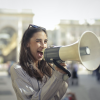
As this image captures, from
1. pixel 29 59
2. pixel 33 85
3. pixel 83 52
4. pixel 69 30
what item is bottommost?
pixel 69 30

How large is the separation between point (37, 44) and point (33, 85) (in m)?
0.34

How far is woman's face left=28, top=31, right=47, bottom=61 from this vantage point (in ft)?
4.28

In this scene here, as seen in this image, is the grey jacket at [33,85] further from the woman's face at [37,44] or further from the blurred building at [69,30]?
the blurred building at [69,30]

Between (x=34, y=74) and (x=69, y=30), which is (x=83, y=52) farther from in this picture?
(x=69, y=30)

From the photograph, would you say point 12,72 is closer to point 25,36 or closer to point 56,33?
point 25,36

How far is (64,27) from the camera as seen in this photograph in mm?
43219

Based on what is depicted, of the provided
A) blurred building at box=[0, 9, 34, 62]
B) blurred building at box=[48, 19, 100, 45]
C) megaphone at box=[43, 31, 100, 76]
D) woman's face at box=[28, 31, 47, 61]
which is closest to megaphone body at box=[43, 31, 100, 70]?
megaphone at box=[43, 31, 100, 76]

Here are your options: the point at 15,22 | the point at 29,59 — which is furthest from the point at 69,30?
the point at 29,59

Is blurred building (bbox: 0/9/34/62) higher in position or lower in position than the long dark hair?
lower

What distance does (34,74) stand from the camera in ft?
4.07

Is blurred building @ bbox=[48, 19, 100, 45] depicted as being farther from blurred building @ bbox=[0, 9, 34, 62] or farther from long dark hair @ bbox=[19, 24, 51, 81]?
long dark hair @ bbox=[19, 24, 51, 81]

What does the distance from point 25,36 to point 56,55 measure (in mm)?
408

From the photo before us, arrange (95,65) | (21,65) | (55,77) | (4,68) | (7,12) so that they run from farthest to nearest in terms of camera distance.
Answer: (7,12)
(4,68)
(21,65)
(95,65)
(55,77)

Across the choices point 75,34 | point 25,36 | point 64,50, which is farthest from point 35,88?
point 75,34
